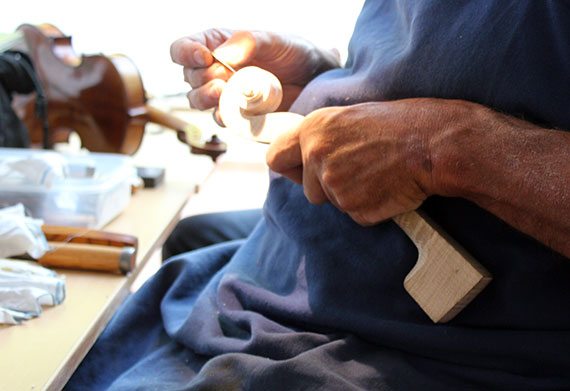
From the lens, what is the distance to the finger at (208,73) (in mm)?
765

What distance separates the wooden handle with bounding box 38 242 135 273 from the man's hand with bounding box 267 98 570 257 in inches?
12.1

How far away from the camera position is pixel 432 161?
0.50 m

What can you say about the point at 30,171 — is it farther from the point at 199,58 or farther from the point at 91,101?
the point at 91,101

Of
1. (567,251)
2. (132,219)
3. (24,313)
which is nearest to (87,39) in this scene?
(132,219)

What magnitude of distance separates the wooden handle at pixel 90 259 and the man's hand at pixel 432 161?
0.31 meters

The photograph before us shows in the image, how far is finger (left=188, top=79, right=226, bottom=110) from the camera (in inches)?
29.8

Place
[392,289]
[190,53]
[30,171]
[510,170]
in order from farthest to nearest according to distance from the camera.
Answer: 1. [30,171]
2. [190,53]
3. [392,289]
4. [510,170]

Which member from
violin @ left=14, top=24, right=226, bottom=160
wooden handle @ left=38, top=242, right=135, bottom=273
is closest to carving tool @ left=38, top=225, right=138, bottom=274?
wooden handle @ left=38, top=242, right=135, bottom=273

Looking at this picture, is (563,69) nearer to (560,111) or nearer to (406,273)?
(560,111)

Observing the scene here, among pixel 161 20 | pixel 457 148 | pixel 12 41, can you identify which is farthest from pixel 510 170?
pixel 161 20

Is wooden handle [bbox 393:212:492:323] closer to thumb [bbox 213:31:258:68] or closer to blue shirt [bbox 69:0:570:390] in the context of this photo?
blue shirt [bbox 69:0:570:390]

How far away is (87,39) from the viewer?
2092mm

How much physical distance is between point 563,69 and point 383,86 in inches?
7.7

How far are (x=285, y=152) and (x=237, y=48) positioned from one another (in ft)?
0.77
